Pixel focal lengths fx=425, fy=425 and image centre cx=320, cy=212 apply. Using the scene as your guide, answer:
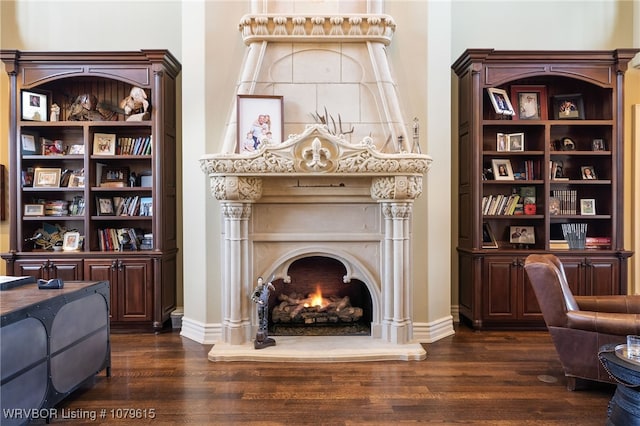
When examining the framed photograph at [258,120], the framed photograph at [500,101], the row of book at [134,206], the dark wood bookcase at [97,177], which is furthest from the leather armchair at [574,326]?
the row of book at [134,206]

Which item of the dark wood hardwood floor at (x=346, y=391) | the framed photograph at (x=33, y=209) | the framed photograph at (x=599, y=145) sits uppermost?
the framed photograph at (x=599, y=145)

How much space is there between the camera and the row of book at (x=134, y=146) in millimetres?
4500

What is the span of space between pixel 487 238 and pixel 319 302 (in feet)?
6.46

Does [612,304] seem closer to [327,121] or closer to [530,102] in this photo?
[530,102]

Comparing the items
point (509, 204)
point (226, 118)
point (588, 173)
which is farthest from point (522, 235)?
point (226, 118)

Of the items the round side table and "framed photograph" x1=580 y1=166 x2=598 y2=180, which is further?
"framed photograph" x1=580 y1=166 x2=598 y2=180

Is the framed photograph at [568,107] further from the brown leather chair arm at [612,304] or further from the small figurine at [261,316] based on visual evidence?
the small figurine at [261,316]

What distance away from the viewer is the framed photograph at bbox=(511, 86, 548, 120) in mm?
4613

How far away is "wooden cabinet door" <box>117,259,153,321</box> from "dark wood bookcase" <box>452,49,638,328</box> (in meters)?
3.32

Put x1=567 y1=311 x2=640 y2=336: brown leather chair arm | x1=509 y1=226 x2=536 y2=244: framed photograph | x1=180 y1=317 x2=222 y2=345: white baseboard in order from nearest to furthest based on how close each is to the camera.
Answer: x1=567 y1=311 x2=640 y2=336: brown leather chair arm < x1=180 y1=317 x2=222 y2=345: white baseboard < x1=509 y1=226 x2=536 y2=244: framed photograph

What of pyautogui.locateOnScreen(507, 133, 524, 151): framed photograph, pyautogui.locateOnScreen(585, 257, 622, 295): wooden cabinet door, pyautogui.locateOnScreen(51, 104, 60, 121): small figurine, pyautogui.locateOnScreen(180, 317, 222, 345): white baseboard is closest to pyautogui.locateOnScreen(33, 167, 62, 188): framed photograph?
pyautogui.locateOnScreen(51, 104, 60, 121): small figurine

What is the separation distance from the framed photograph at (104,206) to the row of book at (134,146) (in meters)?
0.52

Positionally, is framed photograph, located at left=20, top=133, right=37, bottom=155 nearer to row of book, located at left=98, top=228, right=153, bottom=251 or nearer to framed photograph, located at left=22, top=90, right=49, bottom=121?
framed photograph, located at left=22, top=90, right=49, bottom=121

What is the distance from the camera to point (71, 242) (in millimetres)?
4504
